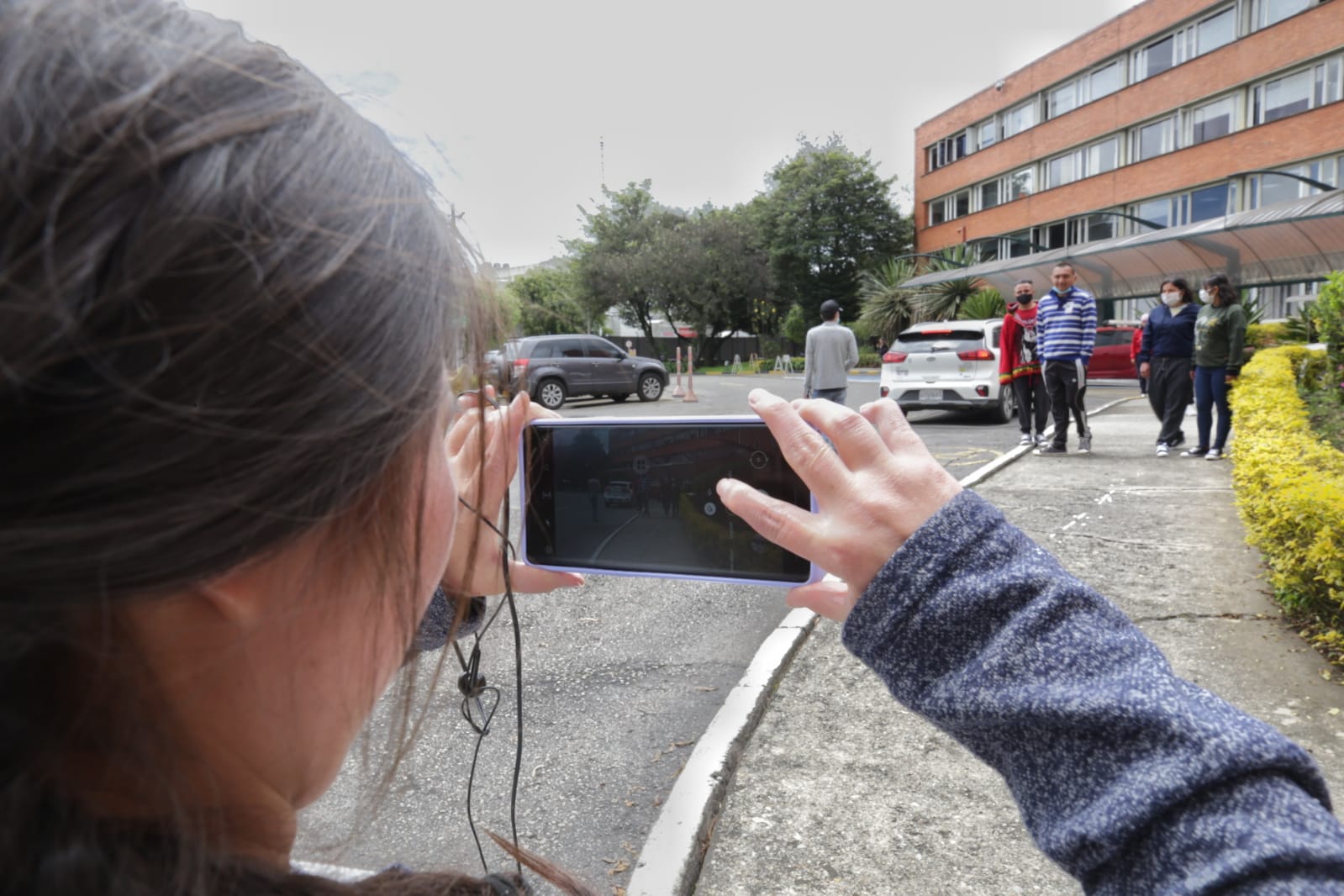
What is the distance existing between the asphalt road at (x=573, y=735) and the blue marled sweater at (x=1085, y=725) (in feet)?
1.99

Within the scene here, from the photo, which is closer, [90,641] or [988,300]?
[90,641]

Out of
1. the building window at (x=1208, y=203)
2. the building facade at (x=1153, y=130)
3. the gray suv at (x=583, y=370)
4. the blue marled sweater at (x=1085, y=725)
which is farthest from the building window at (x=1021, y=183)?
the blue marled sweater at (x=1085, y=725)

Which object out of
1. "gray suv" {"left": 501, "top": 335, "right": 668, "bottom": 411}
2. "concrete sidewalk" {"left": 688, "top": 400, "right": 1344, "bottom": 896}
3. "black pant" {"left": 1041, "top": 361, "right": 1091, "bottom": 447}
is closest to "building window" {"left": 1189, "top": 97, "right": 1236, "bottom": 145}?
"gray suv" {"left": 501, "top": 335, "right": 668, "bottom": 411}

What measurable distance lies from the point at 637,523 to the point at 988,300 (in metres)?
24.4

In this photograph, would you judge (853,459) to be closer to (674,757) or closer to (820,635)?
(674,757)

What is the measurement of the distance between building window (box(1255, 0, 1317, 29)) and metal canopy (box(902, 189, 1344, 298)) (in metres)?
7.97

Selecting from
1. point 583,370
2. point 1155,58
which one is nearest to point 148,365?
point 583,370

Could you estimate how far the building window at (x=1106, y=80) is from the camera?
30.3 m

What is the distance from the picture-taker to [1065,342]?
8.53m

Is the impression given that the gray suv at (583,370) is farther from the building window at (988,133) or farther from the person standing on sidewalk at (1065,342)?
the building window at (988,133)

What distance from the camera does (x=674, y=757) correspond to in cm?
294

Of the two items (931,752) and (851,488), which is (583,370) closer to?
(931,752)

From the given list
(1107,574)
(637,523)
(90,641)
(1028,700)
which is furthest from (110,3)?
(1107,574)

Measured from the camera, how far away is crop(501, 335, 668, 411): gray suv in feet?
55.3
